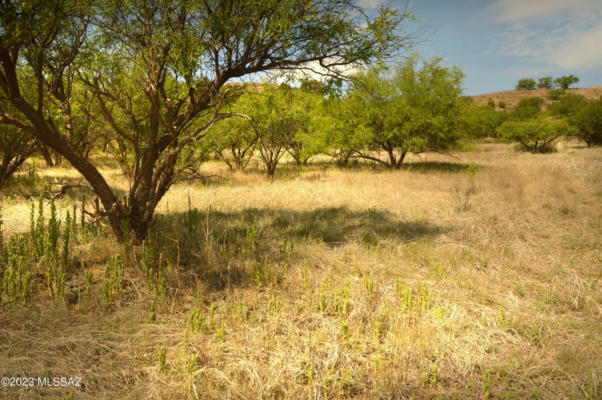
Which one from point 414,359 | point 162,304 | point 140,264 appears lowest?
point 414,359

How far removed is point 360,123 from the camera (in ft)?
55.5

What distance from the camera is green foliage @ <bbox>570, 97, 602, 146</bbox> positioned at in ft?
95.2

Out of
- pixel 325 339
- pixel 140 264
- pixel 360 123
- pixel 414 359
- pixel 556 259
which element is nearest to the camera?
pixel 414 359

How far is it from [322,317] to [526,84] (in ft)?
385

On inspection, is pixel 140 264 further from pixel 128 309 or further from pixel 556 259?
pixel 556 259

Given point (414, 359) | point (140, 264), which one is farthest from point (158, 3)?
point (414, 359)

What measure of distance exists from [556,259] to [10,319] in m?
7.43

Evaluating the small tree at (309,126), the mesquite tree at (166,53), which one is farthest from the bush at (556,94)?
the mesquite tree at (166,53)

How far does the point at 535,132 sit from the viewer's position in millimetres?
27188

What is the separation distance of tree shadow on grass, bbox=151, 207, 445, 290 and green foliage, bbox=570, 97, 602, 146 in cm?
3275

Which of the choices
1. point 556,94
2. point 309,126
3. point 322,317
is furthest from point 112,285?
point 556,94

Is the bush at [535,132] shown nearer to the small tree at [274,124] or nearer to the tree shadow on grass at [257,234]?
the small tree at [274,124]

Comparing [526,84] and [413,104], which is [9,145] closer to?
[413,104]

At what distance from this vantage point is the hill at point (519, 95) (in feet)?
243
